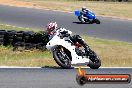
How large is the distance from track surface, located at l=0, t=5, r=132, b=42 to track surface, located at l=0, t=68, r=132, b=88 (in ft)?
Answer: 41.9

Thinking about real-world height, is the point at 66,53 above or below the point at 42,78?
below

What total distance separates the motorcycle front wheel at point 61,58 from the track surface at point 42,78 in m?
0.49

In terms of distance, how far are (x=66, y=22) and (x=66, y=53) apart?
1561 centimetres

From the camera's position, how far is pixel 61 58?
12.0m

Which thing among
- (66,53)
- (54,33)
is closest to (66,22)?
(66,53)

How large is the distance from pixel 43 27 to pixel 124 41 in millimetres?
4804

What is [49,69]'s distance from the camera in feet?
37.3

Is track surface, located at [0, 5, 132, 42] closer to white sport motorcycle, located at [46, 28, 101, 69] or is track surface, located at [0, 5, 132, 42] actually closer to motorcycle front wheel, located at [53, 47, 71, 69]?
white sport motorcycle, located at [46, 28, 101, 69]

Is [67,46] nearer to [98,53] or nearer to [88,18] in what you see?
[98,53]

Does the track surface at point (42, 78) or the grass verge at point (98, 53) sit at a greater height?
the track surface at point (42, 78)

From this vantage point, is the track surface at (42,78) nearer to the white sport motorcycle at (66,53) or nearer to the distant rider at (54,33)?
the white sport motorcycle at (66,53)

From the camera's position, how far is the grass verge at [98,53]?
13.6 m

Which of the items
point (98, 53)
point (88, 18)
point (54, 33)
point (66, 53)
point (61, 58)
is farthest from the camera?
point (88, 18)

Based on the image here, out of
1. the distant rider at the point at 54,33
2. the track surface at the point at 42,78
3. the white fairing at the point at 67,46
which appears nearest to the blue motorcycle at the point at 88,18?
the distant rider at the point at 54,33
